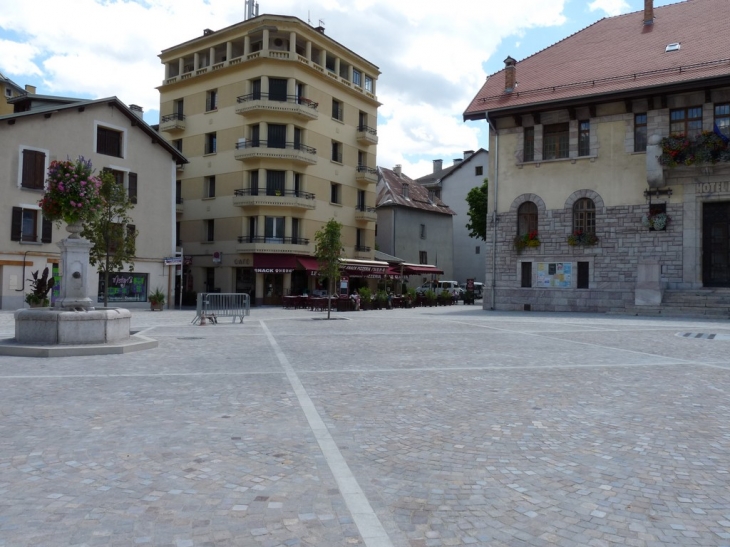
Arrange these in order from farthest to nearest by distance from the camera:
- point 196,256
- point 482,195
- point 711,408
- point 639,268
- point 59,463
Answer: point 482,195, point 196,256, point 639,268, point 711,408, point 59,463

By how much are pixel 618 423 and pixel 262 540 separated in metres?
4.29

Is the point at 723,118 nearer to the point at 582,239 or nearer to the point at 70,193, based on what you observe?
the point at 582,239

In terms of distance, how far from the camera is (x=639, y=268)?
2702 centimetres

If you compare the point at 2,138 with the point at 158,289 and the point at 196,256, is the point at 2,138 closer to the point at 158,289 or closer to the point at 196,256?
the point at 158,289

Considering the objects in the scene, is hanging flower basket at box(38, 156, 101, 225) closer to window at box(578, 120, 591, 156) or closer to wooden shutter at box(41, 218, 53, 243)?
wooden shutter at box(41, 218, 53, 243)

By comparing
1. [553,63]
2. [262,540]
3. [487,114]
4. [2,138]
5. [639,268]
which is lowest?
[262,540]

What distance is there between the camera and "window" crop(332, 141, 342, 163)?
43875 mm

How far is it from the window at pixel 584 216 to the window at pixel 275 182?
18.1 meters

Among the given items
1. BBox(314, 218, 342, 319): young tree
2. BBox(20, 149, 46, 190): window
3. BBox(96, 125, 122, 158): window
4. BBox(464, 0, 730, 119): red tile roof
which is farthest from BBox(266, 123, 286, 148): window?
BBox(314, 218, 342, 319): young tree

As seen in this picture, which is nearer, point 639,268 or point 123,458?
point 123,458

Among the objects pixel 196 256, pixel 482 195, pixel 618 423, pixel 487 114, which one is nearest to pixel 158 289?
pixel 196 256

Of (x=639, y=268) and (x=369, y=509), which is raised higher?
(x=639, y=268)

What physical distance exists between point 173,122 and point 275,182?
970cm

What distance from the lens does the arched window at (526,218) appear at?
31.8m
